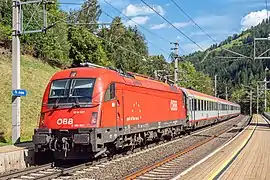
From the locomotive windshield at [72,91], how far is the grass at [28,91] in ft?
24.7

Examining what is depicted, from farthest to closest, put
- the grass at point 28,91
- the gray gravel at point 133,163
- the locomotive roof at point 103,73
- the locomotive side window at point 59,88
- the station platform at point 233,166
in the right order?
the grass at point 28,91
the locomotive roof at point 103,73
the locomotive side window at point 59,88
the gray gravel at point 133,163
the station platform at point 233,166

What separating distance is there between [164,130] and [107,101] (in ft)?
31.1

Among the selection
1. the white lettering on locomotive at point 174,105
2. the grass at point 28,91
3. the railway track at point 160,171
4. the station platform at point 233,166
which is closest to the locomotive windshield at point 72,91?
the railway track at point 160,171

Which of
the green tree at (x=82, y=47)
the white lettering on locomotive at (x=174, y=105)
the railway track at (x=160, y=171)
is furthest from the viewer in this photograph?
the green tree at (x=82, y=47)

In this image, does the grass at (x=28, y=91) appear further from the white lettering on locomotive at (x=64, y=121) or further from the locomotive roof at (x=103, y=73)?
the white lettering on locomotive at (x=64, y=121)

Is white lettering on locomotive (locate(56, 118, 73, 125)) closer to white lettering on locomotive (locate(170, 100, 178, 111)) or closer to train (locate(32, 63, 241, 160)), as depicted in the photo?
train (locate(32, 63, 241, 160))

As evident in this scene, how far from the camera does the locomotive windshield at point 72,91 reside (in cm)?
1488

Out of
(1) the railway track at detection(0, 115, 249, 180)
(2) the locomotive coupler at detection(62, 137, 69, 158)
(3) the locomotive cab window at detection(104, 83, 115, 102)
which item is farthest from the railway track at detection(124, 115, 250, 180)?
(3) the locomotive cab window at detection(104, 83, 115, 102)

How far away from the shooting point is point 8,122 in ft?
87.6

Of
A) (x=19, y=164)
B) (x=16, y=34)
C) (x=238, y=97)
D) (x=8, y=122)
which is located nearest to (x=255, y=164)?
(x=19, y=164)

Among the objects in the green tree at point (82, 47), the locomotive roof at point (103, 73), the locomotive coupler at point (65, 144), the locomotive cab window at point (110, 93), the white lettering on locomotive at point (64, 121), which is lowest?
the locomotive coupler at point (65, 144)

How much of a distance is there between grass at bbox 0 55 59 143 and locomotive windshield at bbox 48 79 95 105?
7.52 m

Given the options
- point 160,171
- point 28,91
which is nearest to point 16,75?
point 160,171

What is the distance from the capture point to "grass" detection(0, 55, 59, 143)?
26631 mm
